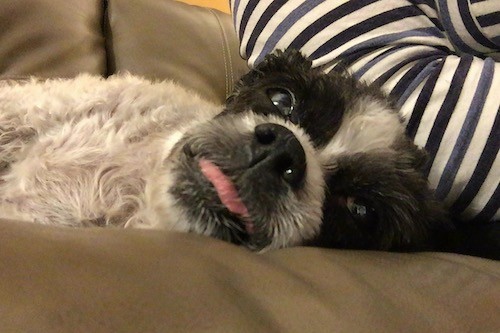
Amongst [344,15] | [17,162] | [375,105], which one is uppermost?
[344,15]

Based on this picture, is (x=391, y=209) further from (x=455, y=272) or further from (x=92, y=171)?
(x=92, y=171)

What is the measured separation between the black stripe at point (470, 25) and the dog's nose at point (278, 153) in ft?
1.65

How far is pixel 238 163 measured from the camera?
0.77 m

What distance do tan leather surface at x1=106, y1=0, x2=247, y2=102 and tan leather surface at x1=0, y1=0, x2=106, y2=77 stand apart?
4.0 inches

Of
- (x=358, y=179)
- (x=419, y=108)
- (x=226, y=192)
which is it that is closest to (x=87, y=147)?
(x=226, y=192)

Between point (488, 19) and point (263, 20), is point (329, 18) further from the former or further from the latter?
point (488, 19)

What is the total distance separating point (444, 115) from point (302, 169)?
1.12ft

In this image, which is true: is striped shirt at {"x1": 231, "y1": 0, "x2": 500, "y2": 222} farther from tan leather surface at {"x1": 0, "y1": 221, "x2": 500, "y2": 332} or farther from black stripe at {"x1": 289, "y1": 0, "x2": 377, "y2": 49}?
tan leather surface at {"x1": 0, "y1": 221, "x2": 500, "y2": 332}

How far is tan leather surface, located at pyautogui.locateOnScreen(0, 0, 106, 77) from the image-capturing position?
1.58 m

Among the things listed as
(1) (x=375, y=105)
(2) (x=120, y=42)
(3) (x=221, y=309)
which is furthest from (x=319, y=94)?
(2) (x=120, y=42)

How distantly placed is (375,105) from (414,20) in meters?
0.25

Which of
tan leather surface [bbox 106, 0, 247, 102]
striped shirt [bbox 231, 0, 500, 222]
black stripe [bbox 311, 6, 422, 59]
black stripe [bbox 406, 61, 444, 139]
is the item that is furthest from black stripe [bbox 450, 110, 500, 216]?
tan leather surface [bbox 106, 0, 247, 102]

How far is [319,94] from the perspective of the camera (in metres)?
0.92

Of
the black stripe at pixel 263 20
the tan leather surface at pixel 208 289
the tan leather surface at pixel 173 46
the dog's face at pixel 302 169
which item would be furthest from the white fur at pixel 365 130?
the tan leather surface at pixel 173 46
